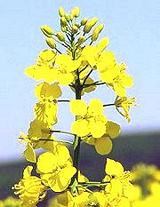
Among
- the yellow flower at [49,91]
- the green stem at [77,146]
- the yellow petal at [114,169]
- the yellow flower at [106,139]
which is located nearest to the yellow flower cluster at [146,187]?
the yellow petal at [114,169]

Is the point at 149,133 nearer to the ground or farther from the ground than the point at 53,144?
nearer to the ground

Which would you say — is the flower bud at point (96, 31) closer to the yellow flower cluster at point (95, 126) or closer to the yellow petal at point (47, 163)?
the yellow flower cluster at point (95, 126)

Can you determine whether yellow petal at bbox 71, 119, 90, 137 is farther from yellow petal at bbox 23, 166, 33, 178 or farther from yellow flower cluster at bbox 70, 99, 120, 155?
yellow petal at bbox 23, 166, 33, 178

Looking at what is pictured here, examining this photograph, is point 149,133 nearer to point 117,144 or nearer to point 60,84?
point 117,144

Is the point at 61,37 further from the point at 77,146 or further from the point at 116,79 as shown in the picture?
the point at 77,146

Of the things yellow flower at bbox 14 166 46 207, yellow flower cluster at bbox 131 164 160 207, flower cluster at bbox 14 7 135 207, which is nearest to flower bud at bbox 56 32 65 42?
flower cluster at bbox 14 7 135 207

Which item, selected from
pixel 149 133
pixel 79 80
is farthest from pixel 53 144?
pixel 149 133

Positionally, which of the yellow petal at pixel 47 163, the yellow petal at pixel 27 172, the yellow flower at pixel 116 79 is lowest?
the yellow petal at pixel 27 172
